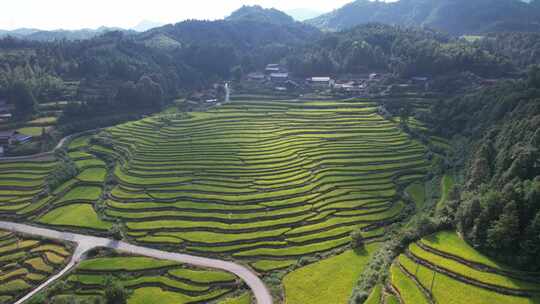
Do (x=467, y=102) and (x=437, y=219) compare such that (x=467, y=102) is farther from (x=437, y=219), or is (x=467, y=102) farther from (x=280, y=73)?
(x=280, y=73)

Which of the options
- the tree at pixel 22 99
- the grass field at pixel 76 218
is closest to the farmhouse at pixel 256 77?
the tree at pixel 22 99

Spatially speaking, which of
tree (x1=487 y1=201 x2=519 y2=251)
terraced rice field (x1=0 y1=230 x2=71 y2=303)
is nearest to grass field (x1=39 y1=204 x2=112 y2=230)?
terraced rice field (x1=0 y1=230 x2=71 y2=303)

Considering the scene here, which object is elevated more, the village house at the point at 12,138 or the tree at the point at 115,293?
the village house at the point at 12,138

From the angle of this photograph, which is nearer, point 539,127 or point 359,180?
point 539,127

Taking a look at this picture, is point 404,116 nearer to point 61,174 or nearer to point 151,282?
point 151,282

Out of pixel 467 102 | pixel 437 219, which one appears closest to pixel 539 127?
pixel 437 219

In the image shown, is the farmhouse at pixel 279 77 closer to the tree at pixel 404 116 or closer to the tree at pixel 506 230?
the tree at pixel 404 116
